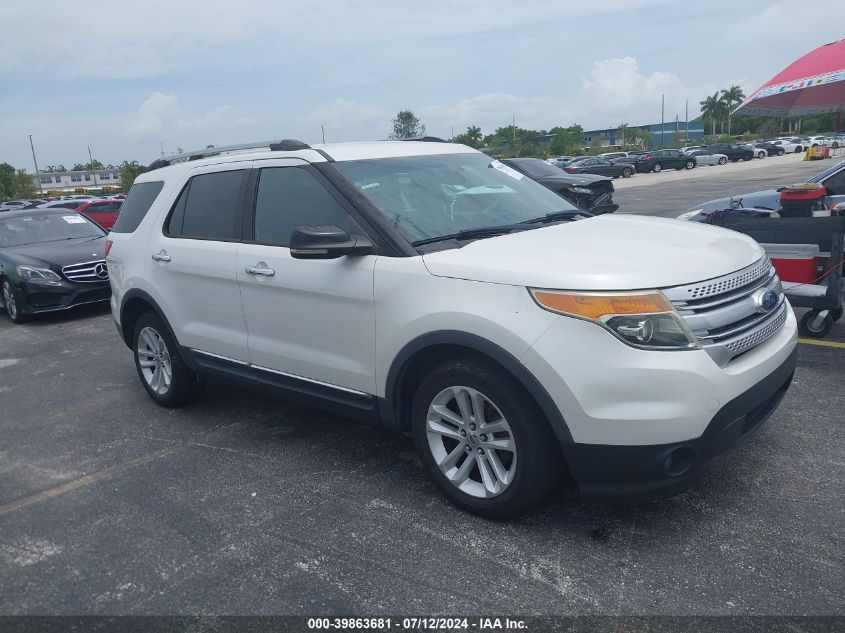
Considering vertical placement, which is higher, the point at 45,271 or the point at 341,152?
the point at 341,152

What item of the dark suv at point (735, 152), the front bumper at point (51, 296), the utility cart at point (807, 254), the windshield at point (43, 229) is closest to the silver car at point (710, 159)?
the dark suv at point (735, 152)

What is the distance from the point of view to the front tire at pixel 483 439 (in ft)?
10.5

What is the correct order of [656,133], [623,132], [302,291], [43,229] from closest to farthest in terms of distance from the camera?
[302,291]
[43,229]
[623,132]
[656,133]

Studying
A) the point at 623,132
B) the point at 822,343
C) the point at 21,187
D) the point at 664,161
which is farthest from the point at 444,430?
the point at 623,132

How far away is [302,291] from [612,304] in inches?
70.2

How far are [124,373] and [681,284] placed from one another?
532 cm

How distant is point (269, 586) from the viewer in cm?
309

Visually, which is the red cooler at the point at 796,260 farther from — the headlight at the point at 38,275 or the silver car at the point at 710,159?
the silver car at the point at 710,159

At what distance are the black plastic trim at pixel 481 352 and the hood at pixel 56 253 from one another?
676cm

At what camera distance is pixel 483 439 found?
3398 millimetres

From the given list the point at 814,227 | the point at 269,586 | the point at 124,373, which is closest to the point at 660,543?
the point at 269,586

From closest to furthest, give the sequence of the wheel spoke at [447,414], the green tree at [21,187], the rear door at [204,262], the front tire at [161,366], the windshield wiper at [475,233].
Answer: the wheel spoke at [447,414]
the windshield wiper at [475,233]
the rear door at [204,262]
the front tire at [161,366]
the green tree at [21,187]

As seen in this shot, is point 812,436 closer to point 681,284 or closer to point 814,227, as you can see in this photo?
point 681,284

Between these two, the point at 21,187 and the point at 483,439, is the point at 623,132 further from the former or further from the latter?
the point at 483,439
